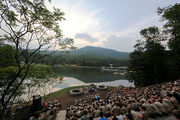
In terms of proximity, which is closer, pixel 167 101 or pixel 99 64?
pixel 167 101

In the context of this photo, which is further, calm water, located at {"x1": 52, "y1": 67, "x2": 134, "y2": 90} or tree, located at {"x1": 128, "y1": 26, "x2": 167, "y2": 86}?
calm water, located at {"x1": 52, "y1": 67, "x2": 134, "y2": 90}

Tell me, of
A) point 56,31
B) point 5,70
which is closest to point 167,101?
point 56,31

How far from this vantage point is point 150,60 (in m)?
19.1

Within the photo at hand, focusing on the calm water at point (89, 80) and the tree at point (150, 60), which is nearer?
the tree at point (150, 60)

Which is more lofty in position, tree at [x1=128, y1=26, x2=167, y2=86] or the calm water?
tree at [x1=128, y1=26, x2=167, y2=86]

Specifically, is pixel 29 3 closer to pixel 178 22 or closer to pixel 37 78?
pixel 37 78

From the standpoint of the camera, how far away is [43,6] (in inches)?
178

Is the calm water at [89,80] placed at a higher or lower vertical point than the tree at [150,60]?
lower

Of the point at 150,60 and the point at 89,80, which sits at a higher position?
the point at 150,60

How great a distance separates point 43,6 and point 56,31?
5.71ft

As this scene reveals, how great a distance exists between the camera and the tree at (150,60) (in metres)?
18.4

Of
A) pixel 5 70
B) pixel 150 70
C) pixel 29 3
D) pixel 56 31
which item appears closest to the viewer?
pixel 29 3

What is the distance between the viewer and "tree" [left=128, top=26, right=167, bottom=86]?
18.4 m

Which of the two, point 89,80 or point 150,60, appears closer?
point 150,60
